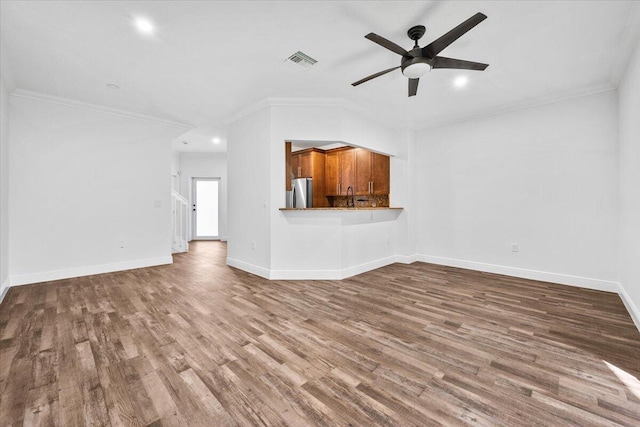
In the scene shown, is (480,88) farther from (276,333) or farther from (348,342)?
(276,333)

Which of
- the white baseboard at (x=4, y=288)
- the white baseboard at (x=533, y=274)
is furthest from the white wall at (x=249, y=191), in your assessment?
the white baseboard at (x=533, y=274)

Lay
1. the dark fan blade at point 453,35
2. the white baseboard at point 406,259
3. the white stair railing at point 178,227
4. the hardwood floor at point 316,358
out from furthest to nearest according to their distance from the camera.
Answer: the white stair railing at point 178,227
the white baseboard at point 406,259
the dark fan blade at point 453,35
the hardwood floor at point 316,358

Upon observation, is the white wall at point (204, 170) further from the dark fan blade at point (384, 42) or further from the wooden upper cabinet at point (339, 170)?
the dark fan blade at point (384, 42)

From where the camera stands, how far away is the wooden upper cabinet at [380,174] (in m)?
5.65

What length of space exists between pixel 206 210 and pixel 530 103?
8.49 meters

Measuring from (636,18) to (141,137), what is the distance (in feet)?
21.1

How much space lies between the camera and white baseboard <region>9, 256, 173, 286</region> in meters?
3.82

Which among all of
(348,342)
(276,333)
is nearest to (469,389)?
(348,342)

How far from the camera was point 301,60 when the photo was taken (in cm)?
302

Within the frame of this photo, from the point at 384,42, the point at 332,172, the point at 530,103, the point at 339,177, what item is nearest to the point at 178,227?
the point at 332,172

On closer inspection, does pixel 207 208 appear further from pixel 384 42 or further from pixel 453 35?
pixel 453 35

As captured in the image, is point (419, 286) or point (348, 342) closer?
point (348, 342)

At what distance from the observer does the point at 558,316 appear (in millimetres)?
2785

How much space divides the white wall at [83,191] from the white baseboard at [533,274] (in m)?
5.33
